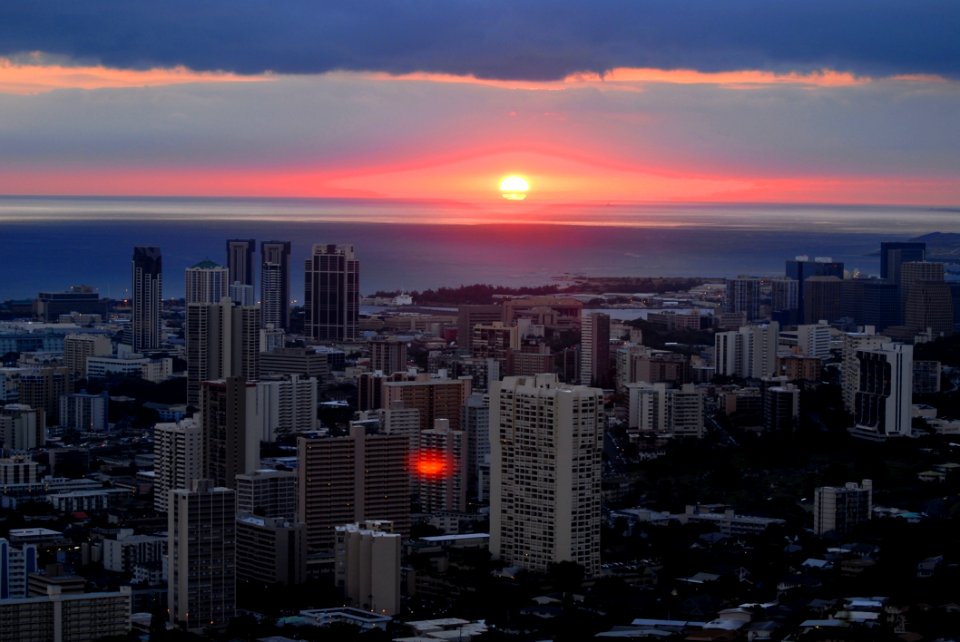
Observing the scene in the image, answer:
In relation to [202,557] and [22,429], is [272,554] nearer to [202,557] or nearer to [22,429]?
[202,557]

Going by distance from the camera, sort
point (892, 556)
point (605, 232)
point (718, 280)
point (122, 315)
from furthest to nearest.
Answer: point (605, 232) → point (718, 280) → point (122, 315) → point (892, 556)

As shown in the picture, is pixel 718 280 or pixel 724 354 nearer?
pixel 724 354

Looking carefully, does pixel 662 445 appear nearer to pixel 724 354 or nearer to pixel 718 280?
pixel 724 354

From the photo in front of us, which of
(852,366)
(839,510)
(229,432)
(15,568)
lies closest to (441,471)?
(229,432)

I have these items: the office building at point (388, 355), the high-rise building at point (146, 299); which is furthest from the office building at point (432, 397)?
the high-rise building at point (146, 299)

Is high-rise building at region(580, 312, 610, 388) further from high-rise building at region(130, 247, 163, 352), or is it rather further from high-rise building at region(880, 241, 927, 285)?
high-rise building at region(880, 241, 927, 285)

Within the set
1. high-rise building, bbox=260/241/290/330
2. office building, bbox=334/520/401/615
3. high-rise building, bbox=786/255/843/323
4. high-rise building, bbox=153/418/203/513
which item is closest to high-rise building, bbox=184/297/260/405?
high-rise building, bbox=153/418/203/513

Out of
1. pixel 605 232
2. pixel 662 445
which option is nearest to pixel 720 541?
pixel 662 445
